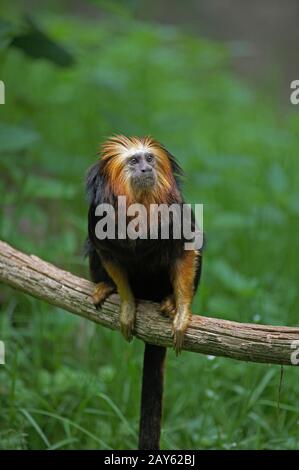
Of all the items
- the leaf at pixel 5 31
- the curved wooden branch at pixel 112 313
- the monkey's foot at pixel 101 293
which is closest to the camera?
the curved wooden branch at pixel 112 313

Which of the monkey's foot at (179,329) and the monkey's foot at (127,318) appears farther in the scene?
the monkey's foot at (127,318)

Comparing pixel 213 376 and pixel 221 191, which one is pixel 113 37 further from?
pixel 213 376

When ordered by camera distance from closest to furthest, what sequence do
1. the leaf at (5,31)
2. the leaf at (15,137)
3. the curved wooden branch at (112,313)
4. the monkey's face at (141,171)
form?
the curved wooden branch at (112,313) → the monkey's face at (141,171) → the leaf at (15,137) → the leaf at (5,31)

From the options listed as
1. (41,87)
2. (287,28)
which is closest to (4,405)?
(41,87)

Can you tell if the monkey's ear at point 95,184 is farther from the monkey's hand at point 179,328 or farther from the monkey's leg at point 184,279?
the monkey's hand at point 179,328

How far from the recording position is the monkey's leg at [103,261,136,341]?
9.45 ft

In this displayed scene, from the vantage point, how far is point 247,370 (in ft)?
12.3

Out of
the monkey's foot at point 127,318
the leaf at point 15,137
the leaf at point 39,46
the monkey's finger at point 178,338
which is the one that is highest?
the leaf at point 39,46

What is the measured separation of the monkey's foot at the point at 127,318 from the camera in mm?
2877

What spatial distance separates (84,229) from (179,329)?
1776mm

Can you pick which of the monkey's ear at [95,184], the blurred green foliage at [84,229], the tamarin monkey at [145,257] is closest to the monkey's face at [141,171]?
the tamarin monkey at [145,257]

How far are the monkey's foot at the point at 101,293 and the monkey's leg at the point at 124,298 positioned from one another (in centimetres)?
6

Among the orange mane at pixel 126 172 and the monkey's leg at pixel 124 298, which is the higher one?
the orange mane at pixel 126 172

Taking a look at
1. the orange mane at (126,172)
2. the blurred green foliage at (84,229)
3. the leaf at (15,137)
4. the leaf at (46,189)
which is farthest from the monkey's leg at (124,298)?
the leaf at (46,189)
